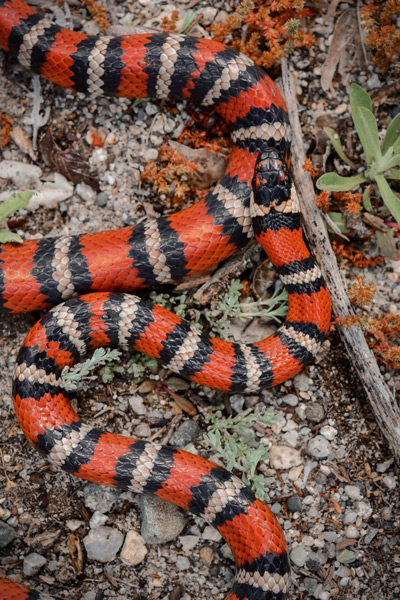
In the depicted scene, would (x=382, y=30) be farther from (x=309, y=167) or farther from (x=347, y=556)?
(x=347, y=556)

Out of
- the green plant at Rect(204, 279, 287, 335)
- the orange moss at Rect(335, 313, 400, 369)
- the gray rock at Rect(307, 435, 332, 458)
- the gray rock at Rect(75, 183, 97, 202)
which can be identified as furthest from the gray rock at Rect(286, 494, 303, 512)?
the gray rock at Rect(75, 183, 97, 202)

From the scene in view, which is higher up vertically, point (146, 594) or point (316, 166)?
point (316, 166)

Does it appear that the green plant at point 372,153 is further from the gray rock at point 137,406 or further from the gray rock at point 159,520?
the gray rock at point 159,520

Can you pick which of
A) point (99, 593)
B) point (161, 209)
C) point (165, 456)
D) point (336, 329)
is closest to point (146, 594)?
point (99, 593)

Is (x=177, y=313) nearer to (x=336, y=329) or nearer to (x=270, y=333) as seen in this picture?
(x=270, y=333)

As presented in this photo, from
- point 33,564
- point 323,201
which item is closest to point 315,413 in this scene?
point 323,201

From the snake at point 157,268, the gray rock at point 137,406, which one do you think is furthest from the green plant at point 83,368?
Result: the gray rock at point 137,406

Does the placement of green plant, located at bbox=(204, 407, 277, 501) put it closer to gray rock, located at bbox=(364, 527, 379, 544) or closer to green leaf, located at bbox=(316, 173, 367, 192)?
gray rock, located at bbox=(364, 527, 379, 544)
